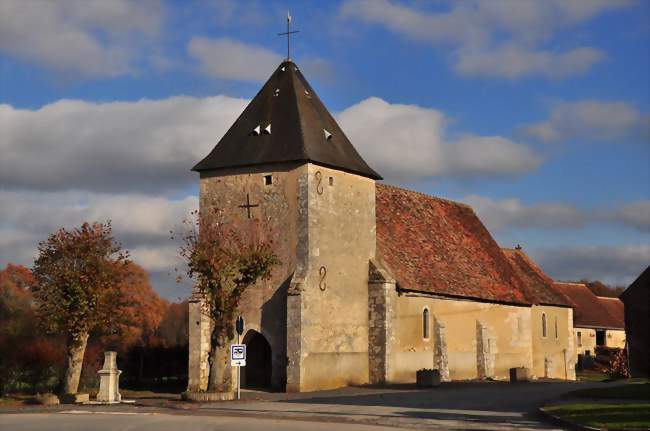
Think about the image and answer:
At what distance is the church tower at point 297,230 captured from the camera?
34125 mm

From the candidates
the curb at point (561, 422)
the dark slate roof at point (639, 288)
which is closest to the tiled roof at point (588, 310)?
the dark slate roof at point (639, 288)

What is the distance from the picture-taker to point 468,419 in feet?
69.3

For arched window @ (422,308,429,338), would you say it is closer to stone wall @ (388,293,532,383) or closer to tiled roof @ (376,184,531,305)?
stone wall @ (388,293,532,383)

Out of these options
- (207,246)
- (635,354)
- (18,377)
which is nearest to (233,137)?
(207,246)

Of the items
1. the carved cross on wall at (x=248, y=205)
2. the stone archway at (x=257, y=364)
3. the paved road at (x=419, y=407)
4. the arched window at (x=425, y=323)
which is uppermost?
the carved cross on wall at (x=248, y=205)

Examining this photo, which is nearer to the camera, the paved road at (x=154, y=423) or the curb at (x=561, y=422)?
the paved road at (x=154, y=423)

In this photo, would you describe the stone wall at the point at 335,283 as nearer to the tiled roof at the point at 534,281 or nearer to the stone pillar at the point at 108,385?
the stone pillar at the point at 108,385

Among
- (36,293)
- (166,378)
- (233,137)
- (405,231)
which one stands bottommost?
(166,378)

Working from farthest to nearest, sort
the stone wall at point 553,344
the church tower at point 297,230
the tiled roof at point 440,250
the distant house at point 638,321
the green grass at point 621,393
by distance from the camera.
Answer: the distant house at point 638,321
the stone wall at point 553,344
the tiled roof at point 440,250
the church tower at point 297,230
the green grass at point 621,393

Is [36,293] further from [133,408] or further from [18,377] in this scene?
[133,408]

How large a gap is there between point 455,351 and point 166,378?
14960mm

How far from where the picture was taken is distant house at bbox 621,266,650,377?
53.1 m

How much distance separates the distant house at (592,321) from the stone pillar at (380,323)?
41.9m

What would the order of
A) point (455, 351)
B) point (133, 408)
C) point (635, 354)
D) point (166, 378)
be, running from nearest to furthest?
point (133, 408), point (455, 351), point (166, 378), point (635, 354)
